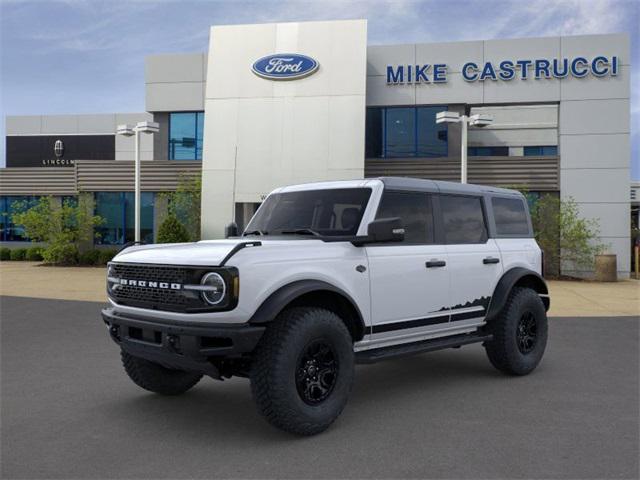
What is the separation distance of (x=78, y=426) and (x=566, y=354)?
5.85m

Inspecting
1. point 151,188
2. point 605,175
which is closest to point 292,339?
point 605,175

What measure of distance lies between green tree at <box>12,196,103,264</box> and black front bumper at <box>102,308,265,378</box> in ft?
69.8

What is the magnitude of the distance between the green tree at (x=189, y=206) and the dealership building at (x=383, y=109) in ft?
3.09

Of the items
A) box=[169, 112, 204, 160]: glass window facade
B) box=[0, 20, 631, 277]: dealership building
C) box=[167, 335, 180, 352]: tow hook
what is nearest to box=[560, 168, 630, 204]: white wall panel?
box=[0, 20, 631, 277]: dealership building

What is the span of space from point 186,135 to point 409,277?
71.3ft

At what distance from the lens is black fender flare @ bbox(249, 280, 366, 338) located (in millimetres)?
4172

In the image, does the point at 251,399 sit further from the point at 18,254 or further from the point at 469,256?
the point at 18,254

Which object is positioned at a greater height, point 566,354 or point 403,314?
point 403,314

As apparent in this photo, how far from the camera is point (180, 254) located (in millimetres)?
4422

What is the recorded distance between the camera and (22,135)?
45156mm

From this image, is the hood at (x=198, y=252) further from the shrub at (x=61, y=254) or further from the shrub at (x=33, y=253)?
the shrub at (x=33, y=253)

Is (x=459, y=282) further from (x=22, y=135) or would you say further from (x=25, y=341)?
(x=22, y=135)

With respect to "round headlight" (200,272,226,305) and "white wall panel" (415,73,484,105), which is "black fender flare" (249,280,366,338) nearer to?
"round headlight" (200,272,226,305)

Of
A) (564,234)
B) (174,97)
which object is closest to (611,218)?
(564,234)
